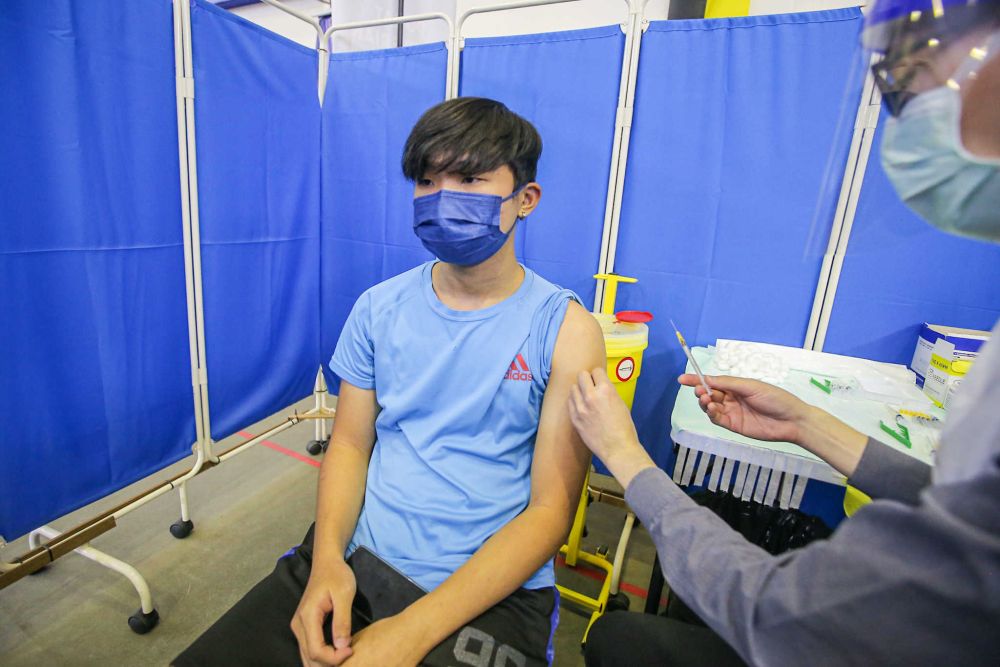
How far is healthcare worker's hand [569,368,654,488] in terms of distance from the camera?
2.55 ft

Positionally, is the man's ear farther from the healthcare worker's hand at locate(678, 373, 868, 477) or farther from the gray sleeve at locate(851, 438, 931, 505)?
the gray sleeve at locate(851, 438, 931, 505)

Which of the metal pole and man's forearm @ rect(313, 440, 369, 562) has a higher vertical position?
the metal pole

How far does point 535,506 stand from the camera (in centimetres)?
100

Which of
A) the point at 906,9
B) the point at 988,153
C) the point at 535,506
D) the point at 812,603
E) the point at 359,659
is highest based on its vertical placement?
the point at 906,9

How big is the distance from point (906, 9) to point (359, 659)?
120cm

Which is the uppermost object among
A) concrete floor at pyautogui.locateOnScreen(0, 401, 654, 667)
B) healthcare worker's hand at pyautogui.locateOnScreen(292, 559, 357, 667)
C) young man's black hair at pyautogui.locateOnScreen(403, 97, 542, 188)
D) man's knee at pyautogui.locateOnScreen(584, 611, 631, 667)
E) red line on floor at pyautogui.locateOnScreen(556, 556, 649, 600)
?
young man's black hair at pyautogui.locateOnScreen(403, 97, 542, 188)

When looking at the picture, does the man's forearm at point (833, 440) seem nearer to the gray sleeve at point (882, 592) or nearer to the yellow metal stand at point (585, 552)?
the gray sleeve at point (882, 592)

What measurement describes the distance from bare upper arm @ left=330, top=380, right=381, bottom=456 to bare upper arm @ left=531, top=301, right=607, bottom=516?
44 centimetres

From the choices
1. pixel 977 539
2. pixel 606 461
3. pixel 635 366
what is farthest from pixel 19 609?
pixel 977 539

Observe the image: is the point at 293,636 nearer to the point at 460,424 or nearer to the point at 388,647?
the point at 388,647

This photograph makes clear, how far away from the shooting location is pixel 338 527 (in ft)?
3.34

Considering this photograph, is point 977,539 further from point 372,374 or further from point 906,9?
point 372,374

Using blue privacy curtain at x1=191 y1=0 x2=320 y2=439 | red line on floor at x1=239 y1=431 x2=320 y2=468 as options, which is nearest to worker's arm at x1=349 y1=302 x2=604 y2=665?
blue privacy curtain at x1=191 y1=0 x2=320 y2=439

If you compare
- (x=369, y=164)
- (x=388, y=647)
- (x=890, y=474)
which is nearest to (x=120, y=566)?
(x=388, y=647)
